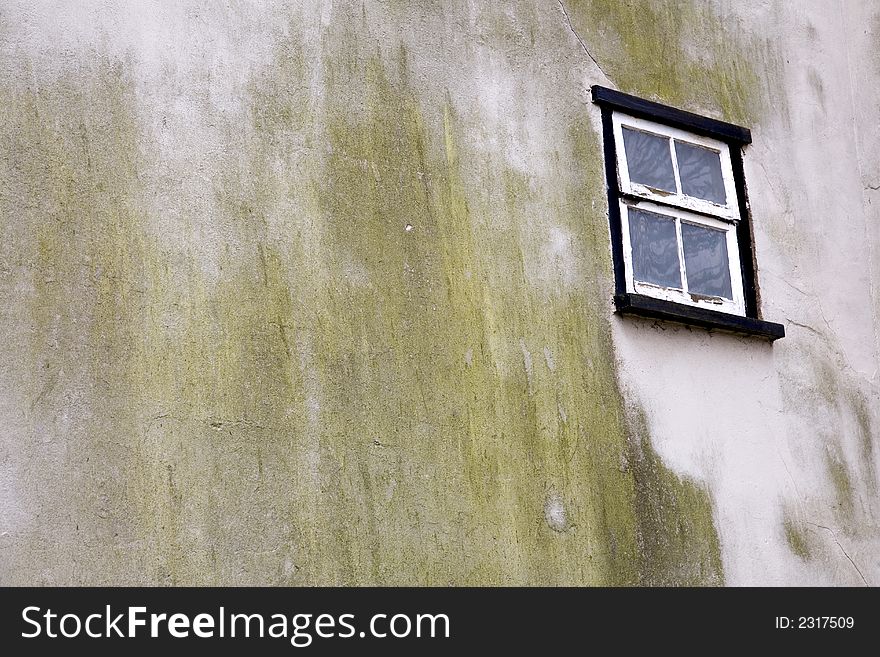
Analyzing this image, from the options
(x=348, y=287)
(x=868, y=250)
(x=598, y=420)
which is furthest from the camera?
(x=868, y=250)

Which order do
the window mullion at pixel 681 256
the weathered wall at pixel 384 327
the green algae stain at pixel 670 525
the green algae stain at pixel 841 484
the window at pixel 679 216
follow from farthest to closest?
the green algae stain at pixel 841 484, the window mullion at pixel 681 256, the window at pixel 679 216, the green algae stain at pixel 670 525, the weathered wall at pixel 384 327

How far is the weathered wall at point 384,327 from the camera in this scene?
445 centimetres

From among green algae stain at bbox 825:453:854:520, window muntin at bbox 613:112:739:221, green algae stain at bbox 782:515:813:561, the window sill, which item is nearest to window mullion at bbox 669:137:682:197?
window muntin at bbox 613:112:739:221

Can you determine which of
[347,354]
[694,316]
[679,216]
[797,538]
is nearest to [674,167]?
[679,216]

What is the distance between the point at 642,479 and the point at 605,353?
60 cm

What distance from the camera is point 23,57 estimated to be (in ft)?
15.1

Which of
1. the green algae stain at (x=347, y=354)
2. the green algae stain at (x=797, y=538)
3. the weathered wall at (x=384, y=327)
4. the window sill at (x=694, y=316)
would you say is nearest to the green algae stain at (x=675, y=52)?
the weathered wall at (x=384, y=327)

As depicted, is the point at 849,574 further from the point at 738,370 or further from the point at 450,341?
the point at 450,341

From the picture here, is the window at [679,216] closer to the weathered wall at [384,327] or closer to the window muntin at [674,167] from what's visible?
the window muntin at [674,167]

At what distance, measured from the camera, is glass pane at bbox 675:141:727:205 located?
622 centimetres

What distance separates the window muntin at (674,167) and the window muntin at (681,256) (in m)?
0.06

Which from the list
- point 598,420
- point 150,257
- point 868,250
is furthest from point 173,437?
point 868,250

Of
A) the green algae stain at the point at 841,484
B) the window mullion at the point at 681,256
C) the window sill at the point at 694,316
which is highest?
the window mullion at the point at 681,256

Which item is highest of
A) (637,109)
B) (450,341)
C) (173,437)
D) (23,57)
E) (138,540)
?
(637,109)
